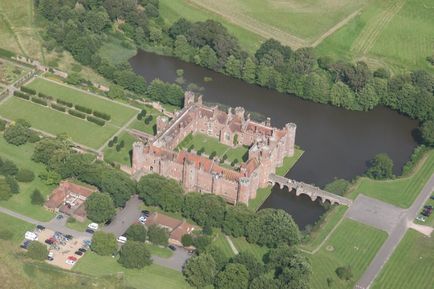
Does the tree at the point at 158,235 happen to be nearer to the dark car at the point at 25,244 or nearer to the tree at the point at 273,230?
the tree at the point at 273,230

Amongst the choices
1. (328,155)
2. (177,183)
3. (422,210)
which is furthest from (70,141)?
(422,210)

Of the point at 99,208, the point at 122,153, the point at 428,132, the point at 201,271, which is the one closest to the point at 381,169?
the point at 428,132

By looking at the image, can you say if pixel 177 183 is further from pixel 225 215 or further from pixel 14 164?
pixel 14 164

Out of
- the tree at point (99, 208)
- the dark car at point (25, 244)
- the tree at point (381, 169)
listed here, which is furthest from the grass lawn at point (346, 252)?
the dark car at point (25, 244)

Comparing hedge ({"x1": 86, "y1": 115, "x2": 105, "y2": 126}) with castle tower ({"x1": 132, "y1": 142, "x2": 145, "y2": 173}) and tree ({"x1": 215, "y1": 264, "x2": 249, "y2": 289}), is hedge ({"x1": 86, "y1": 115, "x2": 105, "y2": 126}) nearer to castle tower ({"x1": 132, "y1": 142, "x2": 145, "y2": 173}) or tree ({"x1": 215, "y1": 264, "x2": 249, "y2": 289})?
castle tower ({"x1": 132, "y1": 142, "x2": 145, "y2": 173})

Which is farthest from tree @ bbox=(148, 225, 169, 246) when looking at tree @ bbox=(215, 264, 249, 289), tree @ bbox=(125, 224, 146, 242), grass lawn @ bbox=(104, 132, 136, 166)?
grass lawn @ bbox=(104, 132, 136, 166)

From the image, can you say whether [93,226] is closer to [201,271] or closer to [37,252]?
[37,252]
